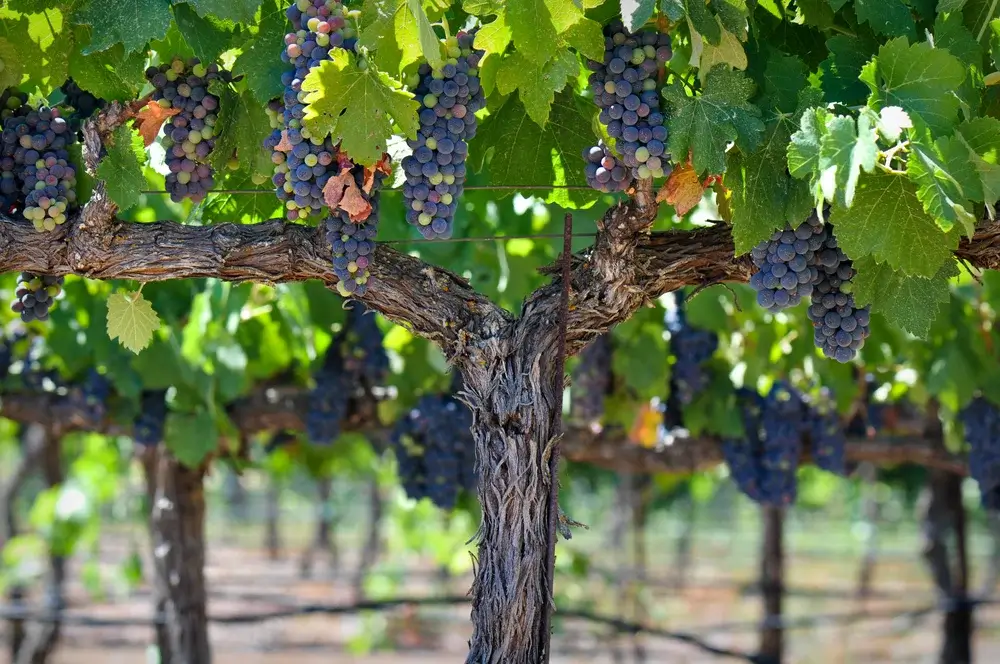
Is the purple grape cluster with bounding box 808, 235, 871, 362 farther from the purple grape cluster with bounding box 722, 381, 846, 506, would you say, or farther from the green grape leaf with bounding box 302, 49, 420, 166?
the purple grape cluster with bounding box 722, 381, 846, 506

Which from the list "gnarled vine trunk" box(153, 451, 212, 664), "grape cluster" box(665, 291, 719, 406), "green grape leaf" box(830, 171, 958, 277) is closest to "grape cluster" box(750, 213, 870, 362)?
"green grape leaf" box(830, 171, 958, 277)

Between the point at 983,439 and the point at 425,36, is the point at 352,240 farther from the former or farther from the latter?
the point at 983,439

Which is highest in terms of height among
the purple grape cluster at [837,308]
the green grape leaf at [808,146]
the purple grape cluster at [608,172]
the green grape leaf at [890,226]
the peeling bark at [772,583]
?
the purple grape cluster at [608,172]

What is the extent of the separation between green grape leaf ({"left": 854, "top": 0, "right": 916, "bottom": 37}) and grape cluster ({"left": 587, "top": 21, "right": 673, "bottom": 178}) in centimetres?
40

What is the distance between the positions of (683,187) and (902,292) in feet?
1.70

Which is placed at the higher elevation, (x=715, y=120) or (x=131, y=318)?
(x=715, y=120)

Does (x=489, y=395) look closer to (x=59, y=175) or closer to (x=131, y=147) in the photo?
(x=131, y=147)

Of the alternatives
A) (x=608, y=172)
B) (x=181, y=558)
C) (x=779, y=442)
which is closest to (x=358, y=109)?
(x=608, y=172)

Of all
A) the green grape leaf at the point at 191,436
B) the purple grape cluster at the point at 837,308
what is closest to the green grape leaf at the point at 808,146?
the purple grape cluster at the point at 837,308

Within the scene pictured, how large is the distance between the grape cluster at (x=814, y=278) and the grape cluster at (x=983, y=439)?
3.11 meters

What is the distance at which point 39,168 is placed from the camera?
8.63 feet

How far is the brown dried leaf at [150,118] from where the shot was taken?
2.52 meters

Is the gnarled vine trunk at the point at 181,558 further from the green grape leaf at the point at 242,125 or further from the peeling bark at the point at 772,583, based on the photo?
the peeling bark at the point at 772,583

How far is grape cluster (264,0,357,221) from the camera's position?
2197 millimetres
